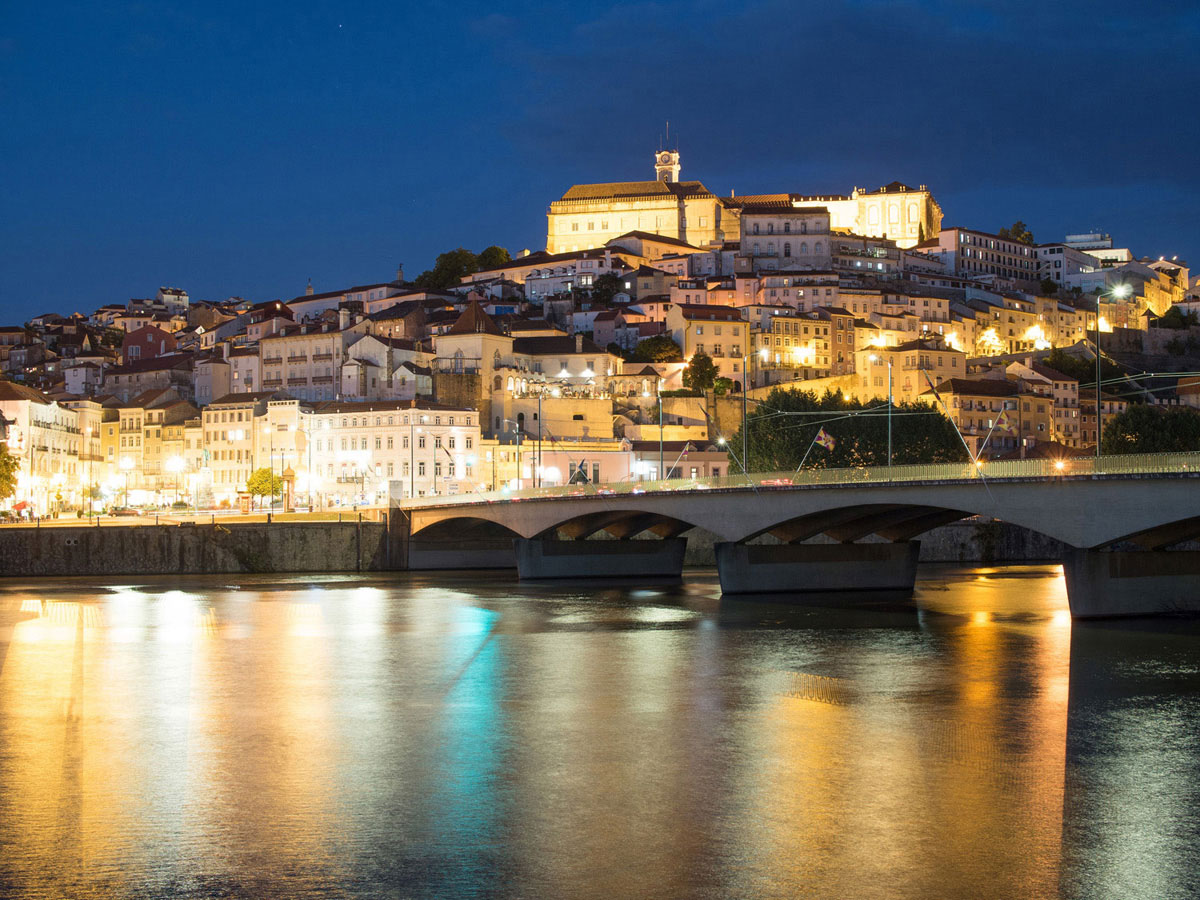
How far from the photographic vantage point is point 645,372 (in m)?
106

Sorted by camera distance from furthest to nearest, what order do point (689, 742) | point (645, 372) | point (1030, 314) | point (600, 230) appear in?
point (600, 230)
point (1030, 314)
point (645, 372)
point (689, 742)

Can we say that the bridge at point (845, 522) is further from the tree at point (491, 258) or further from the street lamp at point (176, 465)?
the tree at point (491, 258)

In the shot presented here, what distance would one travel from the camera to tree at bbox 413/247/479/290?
145875mm

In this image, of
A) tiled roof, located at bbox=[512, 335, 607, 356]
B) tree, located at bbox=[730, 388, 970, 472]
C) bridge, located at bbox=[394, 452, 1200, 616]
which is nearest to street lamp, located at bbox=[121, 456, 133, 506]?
tiled roof, located at bbox=[512, 335, 607, 356]

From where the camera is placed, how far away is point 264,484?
3317 inches

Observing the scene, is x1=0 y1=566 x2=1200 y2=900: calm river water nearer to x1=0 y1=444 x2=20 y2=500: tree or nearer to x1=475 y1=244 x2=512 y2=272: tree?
x1=0 y1=444 x2=20 y2=500: tree

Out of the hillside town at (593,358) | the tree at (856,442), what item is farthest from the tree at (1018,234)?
the tree at (856,442)

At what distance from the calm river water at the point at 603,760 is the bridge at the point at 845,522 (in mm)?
2698

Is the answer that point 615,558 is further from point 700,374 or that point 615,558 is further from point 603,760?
point 700,374

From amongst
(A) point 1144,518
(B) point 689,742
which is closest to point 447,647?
(B) point 689,742

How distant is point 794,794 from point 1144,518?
19770 millimetres

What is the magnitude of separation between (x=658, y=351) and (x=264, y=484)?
36.8 m

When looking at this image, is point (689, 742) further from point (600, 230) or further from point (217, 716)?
point (600, 230)

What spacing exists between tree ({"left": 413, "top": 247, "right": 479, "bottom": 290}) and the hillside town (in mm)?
381
